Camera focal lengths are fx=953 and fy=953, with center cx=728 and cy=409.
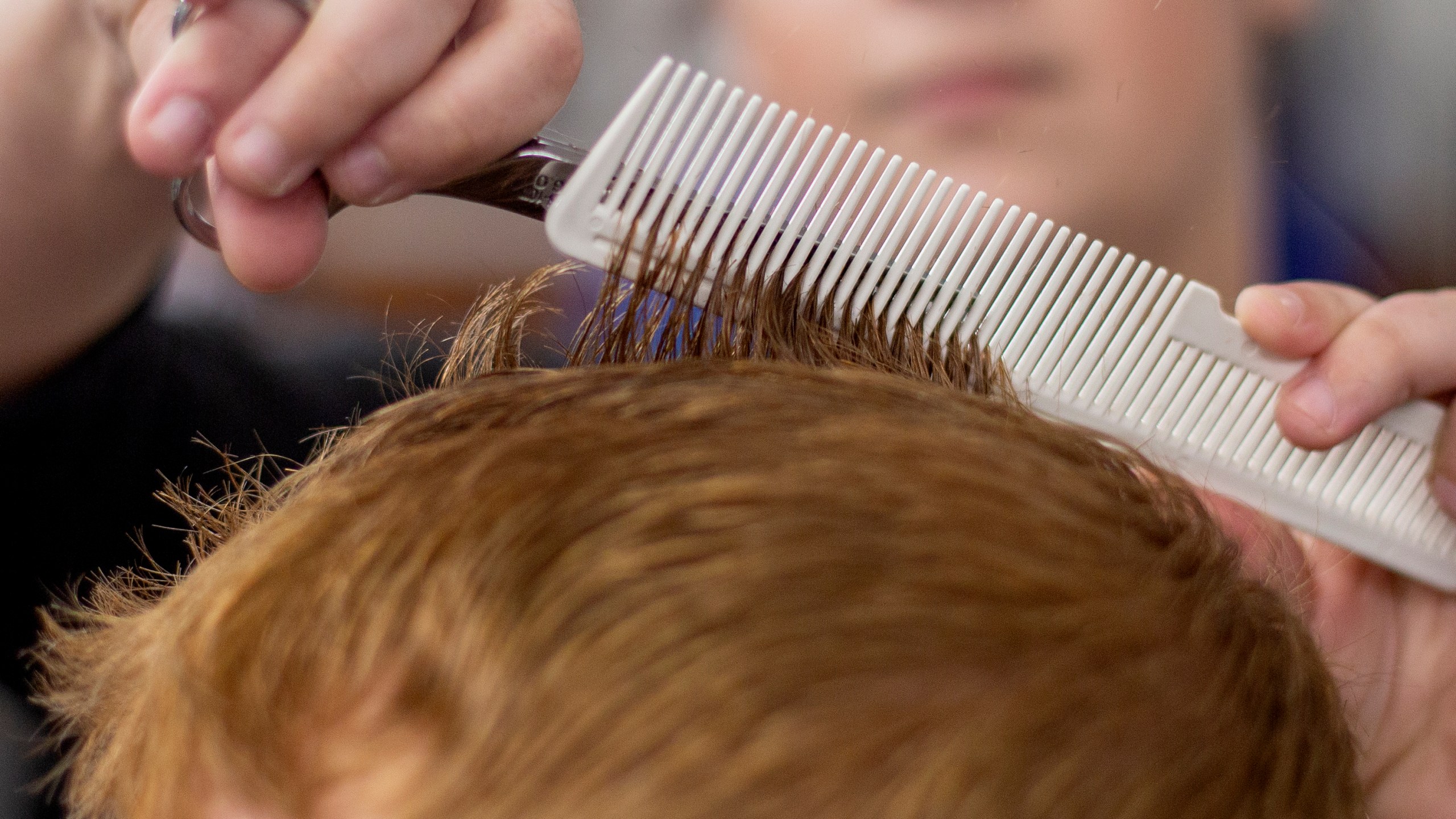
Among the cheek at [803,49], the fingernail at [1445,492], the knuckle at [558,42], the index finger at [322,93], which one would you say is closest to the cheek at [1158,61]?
the cheek at [803,49]

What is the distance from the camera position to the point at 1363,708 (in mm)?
858

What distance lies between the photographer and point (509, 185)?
26.1 inches

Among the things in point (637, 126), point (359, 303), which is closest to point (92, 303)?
point (359, 303)

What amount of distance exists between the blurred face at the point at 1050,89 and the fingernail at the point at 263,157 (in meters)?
0.70

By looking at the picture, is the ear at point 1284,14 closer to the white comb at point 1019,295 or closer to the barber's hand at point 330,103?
the white comb at point 1019,295

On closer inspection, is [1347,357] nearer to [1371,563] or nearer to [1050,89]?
[1371,563]

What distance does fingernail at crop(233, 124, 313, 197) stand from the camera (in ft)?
1.76

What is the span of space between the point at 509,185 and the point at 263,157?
17 cm

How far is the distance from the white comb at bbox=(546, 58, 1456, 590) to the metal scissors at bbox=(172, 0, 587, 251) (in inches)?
1.5

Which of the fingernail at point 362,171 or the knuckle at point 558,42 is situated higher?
the knuckle at point 558,42

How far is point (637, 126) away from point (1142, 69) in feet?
2.75

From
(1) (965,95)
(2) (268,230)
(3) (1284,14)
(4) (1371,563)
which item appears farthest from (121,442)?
(3) (1284,14)

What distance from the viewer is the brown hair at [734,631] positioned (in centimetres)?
40

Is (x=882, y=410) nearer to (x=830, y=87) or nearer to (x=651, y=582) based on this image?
(x=651, y=582)
